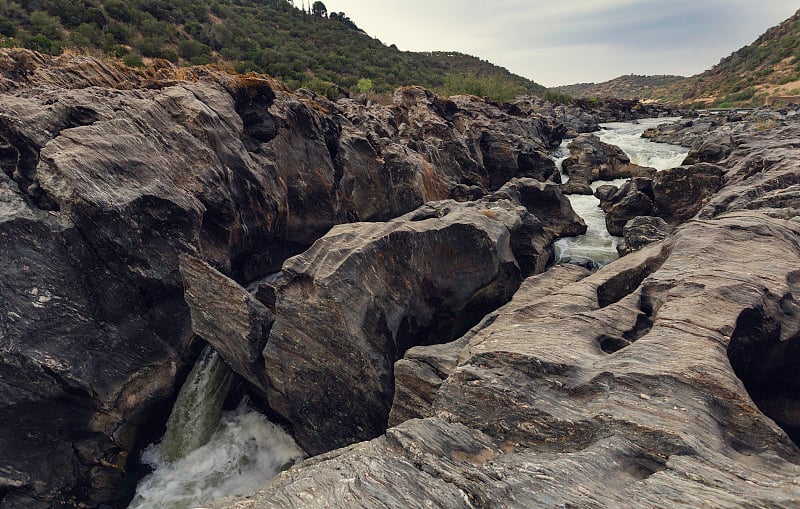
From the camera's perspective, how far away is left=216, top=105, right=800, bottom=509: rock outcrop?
6.39m

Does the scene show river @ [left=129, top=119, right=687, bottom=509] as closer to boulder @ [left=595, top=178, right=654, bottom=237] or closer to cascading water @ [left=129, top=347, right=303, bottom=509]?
cascading water @ [left=129, top=347, right=303, bottom=509]

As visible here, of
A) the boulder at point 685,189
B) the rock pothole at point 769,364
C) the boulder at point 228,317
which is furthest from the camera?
the boulder at point 685,189

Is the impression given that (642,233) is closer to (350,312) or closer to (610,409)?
(610,409)

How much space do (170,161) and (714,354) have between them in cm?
1844

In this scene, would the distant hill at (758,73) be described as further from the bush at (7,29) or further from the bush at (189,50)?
the bush at (7,29)

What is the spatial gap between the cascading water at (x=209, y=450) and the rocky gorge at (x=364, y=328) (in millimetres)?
607

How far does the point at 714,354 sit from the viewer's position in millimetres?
8195

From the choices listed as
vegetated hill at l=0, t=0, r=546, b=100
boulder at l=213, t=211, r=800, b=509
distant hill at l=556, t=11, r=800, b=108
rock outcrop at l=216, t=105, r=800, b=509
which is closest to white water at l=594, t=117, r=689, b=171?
rock outcrop at l=216, t=105, r=800, b=509

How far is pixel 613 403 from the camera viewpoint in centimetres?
775

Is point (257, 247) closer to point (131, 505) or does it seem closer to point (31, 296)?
point (31, 296)

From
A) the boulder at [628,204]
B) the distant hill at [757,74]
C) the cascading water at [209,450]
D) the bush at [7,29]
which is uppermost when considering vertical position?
the distant hill at [757,74]

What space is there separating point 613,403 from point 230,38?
281 ft

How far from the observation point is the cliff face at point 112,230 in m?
11.9

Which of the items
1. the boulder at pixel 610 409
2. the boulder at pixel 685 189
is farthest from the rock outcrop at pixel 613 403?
the boulder at pixel 685 189
